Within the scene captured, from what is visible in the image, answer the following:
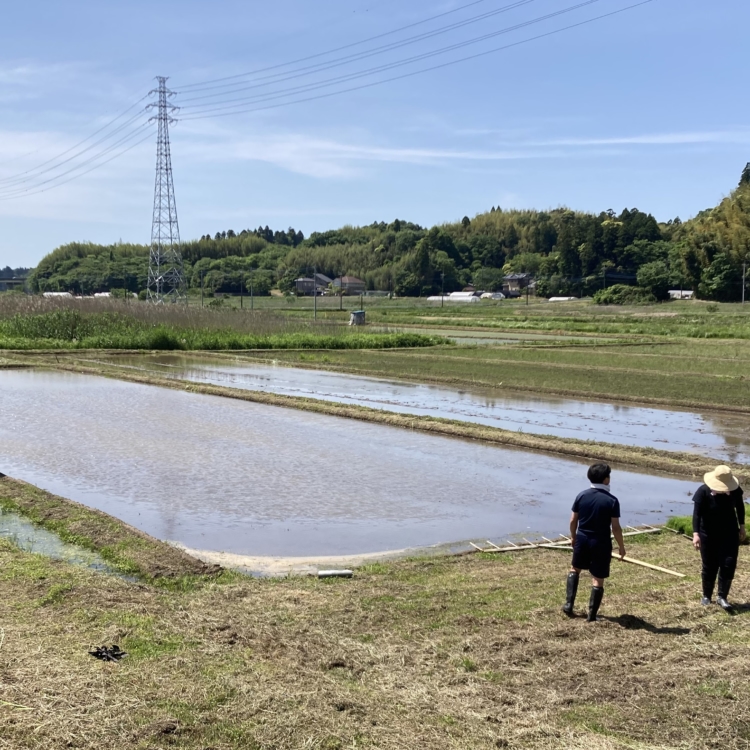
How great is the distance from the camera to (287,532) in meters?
9.23

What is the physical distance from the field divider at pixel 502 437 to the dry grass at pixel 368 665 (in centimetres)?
573

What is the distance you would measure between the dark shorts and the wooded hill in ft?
232

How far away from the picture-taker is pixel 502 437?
1524 cm

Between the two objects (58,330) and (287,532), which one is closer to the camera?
(287,532)

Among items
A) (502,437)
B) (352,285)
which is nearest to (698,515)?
(502,437)

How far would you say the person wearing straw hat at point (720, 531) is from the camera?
6.62 m

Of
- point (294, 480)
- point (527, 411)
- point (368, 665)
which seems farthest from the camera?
point (527, 411)

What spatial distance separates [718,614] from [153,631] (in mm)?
3922

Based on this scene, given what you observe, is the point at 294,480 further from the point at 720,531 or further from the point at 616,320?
the point at 616,320

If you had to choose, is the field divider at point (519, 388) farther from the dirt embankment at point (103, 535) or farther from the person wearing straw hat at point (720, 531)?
the dirt embankment at point (103, 535)

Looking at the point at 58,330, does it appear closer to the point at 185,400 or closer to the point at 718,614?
the point at 185,400

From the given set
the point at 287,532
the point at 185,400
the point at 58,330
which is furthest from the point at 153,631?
the point at 58,330

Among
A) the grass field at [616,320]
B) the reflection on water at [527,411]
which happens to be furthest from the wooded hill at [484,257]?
the reflection on water at [527,411]

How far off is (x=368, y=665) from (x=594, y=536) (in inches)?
81.8
